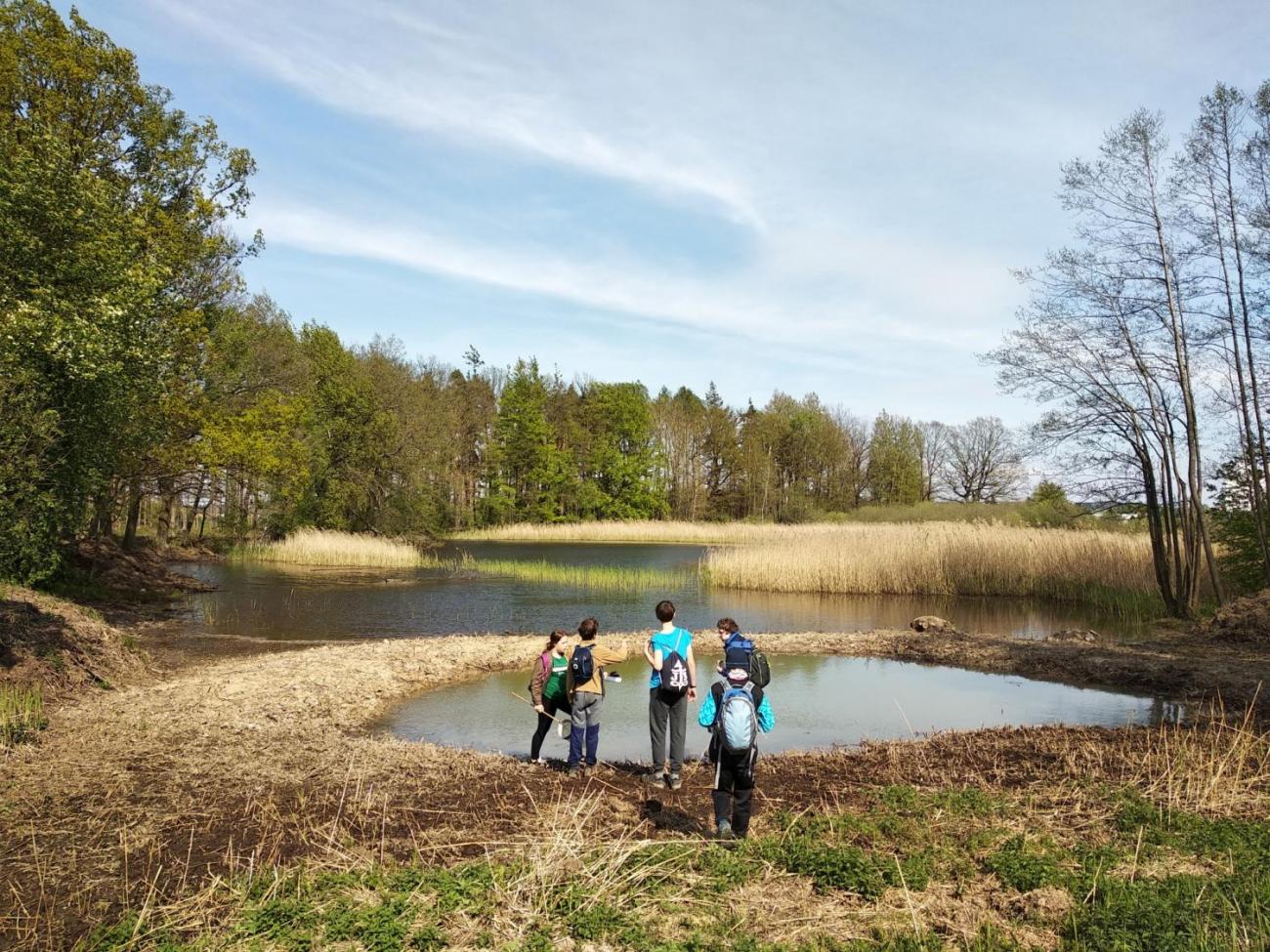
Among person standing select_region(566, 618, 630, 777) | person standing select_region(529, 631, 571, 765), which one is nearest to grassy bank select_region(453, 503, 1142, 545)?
person standing select_region(529, 631, 571, 765)

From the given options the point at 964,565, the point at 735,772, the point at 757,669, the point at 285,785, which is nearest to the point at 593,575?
the point at 964,565

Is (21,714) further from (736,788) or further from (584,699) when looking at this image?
(736,788)

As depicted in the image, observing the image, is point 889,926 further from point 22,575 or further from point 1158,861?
point 22,575

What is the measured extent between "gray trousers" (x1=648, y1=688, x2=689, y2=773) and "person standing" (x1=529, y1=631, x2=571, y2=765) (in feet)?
3.38

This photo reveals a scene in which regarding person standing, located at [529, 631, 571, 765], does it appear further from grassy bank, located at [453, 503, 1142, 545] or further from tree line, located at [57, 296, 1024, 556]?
grassy bank, located at [453, 503, 1142, 545]

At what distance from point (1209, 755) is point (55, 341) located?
44.4ft

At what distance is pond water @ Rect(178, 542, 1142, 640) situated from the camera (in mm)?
18547

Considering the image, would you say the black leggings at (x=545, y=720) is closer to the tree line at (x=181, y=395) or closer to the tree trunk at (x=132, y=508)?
the tree line at (x=181, y=395)

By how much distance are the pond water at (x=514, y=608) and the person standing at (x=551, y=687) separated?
1007cm

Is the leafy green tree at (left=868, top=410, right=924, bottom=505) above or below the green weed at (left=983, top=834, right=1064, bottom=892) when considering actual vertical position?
above

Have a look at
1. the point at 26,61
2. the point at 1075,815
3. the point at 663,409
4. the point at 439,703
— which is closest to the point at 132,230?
the point at 26,61

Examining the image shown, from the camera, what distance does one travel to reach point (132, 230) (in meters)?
15.1

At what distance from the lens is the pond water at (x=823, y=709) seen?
9.74 metres

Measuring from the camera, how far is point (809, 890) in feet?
16.1
